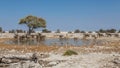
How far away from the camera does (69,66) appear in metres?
20.5

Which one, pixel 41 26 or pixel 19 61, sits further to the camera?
pixel 41 26

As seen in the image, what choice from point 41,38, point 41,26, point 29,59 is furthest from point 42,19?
point 29,59

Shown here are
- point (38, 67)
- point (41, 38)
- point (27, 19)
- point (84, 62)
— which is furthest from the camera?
point (27, 19)

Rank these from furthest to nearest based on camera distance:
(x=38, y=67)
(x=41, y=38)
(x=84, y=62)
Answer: (x=41, y=38) → (x=84, y=62) → (x=38, y=67)

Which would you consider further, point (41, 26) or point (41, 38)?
point (41, 26)

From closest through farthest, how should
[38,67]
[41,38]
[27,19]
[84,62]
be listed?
1. [38,67]
2. [84,62]
3. [41,38]
4. [27,19]

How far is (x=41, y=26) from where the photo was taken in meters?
99.1

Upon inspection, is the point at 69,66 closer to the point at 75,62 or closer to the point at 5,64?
the point at 75,62

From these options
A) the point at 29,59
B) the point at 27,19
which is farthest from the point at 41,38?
the point at 29,59

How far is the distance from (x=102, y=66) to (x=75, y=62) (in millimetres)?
2205

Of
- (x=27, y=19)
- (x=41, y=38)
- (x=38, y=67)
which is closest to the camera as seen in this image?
(x=38, y=67)

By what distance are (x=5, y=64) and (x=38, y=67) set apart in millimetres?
2617

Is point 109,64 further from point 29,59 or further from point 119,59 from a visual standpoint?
point 29,59

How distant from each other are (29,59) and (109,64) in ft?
19.1
